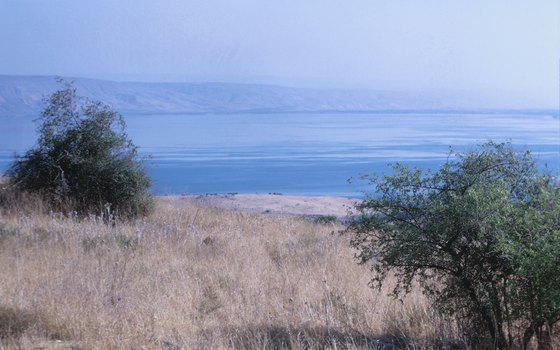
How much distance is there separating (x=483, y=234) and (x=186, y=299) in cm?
366

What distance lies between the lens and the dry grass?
6711 mm

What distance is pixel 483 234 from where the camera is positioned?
5930mm

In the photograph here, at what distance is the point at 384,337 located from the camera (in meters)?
7.09

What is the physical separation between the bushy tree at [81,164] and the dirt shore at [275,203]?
6319 mm

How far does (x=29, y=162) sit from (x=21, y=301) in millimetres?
12035

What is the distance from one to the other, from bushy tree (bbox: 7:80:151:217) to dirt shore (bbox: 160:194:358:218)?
20.7 ft

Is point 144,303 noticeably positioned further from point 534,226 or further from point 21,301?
point 534,226

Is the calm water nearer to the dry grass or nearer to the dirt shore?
the dirt shore

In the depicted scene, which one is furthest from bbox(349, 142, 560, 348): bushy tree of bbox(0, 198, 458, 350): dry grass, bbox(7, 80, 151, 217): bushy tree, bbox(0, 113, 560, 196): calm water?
bbox(0, 113, 560, 196): calm water

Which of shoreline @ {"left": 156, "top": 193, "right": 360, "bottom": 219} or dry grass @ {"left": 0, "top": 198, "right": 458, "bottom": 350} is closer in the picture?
dry grass @ {"left": 0, "top": 198, "right": 458, "bottom": 350}

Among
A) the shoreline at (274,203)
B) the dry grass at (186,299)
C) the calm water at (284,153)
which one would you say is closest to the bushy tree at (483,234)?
the dry grass at (186,299)

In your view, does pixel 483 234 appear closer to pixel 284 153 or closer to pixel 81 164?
pixel 81 164

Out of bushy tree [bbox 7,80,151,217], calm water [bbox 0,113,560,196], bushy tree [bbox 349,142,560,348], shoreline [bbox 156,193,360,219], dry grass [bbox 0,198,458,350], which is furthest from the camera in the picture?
calm water [bbox 0,113,560,196]

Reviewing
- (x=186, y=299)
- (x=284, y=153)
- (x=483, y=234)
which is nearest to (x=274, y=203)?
(x=186, y=299)
